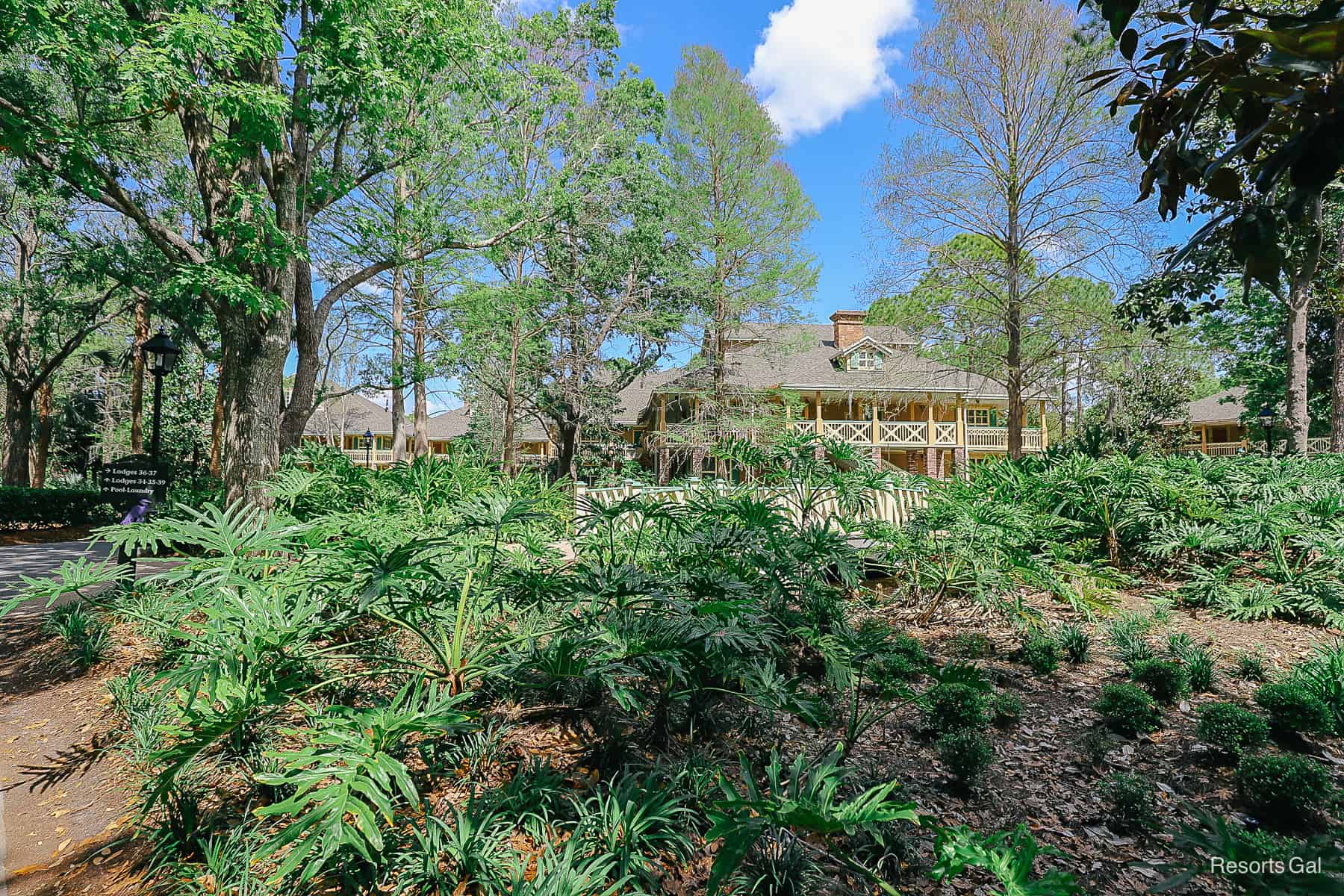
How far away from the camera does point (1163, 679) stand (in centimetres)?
321

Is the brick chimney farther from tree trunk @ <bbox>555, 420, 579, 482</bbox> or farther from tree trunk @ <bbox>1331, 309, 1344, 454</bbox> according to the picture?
tree trunk @ <bbox>1331, 309, 1344, 454</bbox>

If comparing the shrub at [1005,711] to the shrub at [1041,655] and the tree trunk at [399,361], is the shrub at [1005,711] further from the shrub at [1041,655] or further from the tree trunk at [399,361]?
the tree trunk at [399,361]

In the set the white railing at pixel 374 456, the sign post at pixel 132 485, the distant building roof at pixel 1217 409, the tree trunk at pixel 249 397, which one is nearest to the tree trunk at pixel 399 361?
the tree trunk at pixel 249 397

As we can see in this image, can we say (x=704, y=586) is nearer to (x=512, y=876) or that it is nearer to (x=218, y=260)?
(x=512, y=876)

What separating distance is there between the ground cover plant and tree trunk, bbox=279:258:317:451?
12.9 ft

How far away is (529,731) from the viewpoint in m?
2.84

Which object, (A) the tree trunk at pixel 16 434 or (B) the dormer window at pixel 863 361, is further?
(B) the dormer window at pixel 863 361

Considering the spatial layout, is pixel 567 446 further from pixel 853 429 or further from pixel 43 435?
pixel 43 435

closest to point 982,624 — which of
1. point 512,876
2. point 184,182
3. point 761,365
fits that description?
point 512,876

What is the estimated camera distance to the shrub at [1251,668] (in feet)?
11.4

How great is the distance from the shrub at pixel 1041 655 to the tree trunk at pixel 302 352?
7.88 m

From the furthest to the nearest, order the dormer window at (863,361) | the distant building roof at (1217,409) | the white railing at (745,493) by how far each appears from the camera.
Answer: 1. the distant building roof at (1217,409)
2. the dormer window at (863,361)
3. the white railing at (745,493)

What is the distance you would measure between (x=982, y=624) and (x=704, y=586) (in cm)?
297

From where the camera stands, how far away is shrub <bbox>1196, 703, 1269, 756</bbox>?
258 cm
